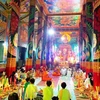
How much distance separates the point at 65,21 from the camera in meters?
20.8

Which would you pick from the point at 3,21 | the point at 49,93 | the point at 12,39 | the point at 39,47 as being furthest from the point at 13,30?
the point at 39,47

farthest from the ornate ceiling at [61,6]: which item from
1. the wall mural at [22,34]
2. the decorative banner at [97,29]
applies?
the decorative banner at [97,29]

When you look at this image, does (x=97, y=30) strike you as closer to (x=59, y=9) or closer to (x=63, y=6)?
(x=63, y=6)

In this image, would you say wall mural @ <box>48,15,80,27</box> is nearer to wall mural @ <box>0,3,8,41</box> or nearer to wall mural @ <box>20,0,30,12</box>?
wall mural @ <box>20,0,30,12</box>

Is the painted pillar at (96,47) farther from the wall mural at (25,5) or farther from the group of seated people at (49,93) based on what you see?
the wall mural at (25,5)

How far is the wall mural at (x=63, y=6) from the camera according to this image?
1413cm

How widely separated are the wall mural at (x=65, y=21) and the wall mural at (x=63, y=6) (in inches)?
95.3

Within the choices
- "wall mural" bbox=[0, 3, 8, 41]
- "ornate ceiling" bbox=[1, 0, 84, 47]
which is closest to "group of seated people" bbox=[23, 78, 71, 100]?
"wall mural" bbox=[0, 3, 8, 41]

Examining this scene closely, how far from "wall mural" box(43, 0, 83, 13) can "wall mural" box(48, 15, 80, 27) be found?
2421 mm

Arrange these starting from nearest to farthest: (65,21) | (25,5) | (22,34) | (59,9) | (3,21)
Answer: (3,21), (25,5), (22,34), (59,9), (65,21)

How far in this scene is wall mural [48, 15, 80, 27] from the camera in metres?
19.1

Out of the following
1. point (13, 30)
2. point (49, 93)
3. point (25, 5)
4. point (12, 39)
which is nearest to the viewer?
point (49, 93)

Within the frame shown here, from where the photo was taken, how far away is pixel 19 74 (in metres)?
9.39

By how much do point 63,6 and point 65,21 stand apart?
5.59 meters
